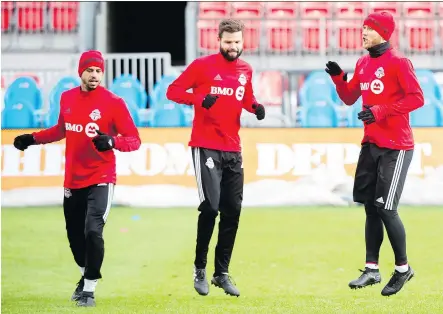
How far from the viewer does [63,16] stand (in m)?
12.8

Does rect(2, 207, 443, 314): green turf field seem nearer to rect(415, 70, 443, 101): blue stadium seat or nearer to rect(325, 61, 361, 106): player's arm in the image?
rect(325, 61, 361, 106): player's arm

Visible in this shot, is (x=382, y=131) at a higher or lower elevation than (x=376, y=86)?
lower

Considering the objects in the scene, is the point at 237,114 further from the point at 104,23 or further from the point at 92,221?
the point at 104,23

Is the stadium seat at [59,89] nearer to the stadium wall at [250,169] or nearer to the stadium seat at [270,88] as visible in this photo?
the stadium wall at [250,169]

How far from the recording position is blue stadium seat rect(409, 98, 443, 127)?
845cm

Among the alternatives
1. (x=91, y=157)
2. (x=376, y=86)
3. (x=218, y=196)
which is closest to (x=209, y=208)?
(x=218, y=196)

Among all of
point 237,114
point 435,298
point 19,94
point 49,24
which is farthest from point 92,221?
point 49,24

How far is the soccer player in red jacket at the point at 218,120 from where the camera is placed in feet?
15.8

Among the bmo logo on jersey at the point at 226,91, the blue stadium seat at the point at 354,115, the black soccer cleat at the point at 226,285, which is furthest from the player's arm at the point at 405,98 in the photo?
the blue stadium seat at the point at 354,115

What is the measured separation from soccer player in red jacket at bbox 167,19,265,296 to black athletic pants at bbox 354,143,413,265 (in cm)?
61

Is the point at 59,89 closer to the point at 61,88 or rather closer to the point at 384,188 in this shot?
the point at 61,88

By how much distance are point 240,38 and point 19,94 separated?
5.03 metres

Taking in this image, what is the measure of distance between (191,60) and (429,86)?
3.53 m

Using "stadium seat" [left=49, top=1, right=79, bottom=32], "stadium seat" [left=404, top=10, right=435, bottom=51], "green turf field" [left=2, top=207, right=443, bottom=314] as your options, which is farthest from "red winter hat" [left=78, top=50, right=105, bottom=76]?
"stadium seat" [left=404, top=10, right=435, bottom=51]
